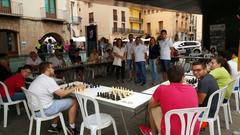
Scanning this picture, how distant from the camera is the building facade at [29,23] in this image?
17.1 meters

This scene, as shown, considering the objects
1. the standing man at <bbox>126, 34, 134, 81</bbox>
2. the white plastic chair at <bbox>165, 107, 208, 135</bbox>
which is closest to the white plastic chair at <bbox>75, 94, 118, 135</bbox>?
the white plastic chair at <bbox>165, 107, 208, 135</bbox>

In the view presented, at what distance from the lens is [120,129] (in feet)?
13.6

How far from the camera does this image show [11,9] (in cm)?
1714

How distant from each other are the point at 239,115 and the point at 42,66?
13.0 ft

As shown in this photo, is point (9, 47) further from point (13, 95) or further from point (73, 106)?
point (73, 106)

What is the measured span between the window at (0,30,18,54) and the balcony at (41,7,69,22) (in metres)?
3.17

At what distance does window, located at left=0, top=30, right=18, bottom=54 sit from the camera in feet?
56.4

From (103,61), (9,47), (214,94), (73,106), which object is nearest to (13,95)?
(73,106)

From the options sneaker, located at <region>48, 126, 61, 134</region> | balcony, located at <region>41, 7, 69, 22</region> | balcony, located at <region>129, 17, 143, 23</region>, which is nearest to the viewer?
sneaker, located at <region>48, 126, 61, 134</region>

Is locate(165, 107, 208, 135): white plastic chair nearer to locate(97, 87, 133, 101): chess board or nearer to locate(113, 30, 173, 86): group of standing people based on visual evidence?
locate(97, 87, 133, 101): chess board

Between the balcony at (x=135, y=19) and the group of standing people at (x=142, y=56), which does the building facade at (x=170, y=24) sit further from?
the group of standing people at (x=142, y=56)

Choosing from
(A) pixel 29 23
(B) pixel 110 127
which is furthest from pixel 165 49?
(A) pixel 29 23

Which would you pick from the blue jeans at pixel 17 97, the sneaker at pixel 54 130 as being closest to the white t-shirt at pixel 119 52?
the blue jeans at pixel 17 97

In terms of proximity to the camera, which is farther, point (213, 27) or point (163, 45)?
point (213, 27)
